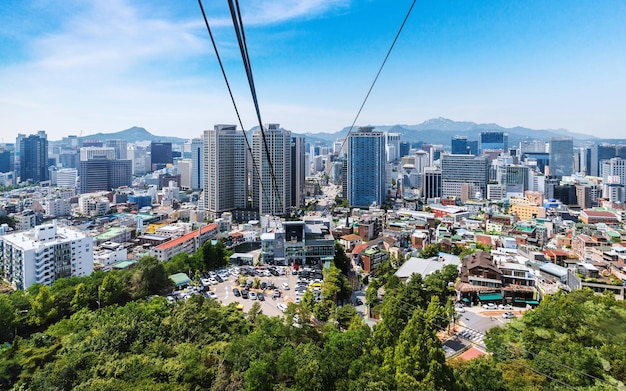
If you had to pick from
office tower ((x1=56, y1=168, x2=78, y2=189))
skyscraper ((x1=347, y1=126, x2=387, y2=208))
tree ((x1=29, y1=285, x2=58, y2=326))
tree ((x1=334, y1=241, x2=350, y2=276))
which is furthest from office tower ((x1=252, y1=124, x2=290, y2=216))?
office tower ((x1=56, y1=168, x2=78, y2=189))

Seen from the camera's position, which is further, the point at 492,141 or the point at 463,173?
the point at 492,141

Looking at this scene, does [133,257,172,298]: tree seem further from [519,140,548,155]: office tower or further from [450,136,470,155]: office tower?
[519,140,548,155]: office tower

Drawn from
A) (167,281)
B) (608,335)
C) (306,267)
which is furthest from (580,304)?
(167,281)

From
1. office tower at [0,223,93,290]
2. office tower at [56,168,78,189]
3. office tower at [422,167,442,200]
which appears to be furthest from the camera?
office tower at [56,168,78,189]

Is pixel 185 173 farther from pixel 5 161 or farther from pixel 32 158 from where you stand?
pixel 5 161

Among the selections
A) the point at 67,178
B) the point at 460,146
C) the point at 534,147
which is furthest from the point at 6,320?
the point at 534,147
